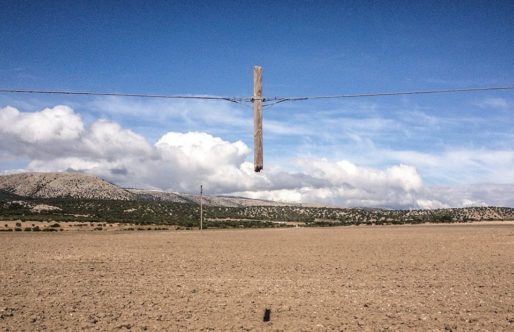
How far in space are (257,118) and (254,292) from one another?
36.6 ft

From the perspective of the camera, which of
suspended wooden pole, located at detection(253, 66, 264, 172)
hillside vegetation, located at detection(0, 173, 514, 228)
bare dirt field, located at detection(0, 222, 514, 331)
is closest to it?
suspended wooden pole, located at detection(253, 66, 264, 172)

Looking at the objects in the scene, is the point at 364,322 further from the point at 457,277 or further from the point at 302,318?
the point at 457,277

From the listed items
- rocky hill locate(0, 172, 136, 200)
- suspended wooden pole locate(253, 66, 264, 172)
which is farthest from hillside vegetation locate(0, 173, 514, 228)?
suspended wooden pole locate(253, 66, 264, 172)

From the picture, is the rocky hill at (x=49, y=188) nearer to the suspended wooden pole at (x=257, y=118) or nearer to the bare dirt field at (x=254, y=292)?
the bare dirt field at (x=254, y=292)

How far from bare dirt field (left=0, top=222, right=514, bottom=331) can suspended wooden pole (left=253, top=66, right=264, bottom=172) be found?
593 cm

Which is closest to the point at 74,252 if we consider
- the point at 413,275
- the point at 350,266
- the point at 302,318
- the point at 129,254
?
the point at 129,254

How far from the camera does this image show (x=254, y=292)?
63.8 feet

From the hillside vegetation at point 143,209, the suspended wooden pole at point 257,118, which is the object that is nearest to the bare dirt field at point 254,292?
the suspended wooden pole at point 257,118

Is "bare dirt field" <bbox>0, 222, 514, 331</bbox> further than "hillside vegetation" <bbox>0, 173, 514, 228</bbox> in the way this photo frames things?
No

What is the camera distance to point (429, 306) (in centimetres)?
1652

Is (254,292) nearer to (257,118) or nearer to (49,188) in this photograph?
(257,118)

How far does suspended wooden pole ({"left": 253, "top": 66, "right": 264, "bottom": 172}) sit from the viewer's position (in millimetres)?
9555

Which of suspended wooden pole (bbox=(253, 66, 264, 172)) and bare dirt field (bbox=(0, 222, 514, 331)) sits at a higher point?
suspended wooden pole (bbox=(253, 66, 264, 172))

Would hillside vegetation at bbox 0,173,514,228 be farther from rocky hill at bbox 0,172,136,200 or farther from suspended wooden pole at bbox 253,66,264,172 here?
suspended wooden pole at bbox 253,66,264,172
